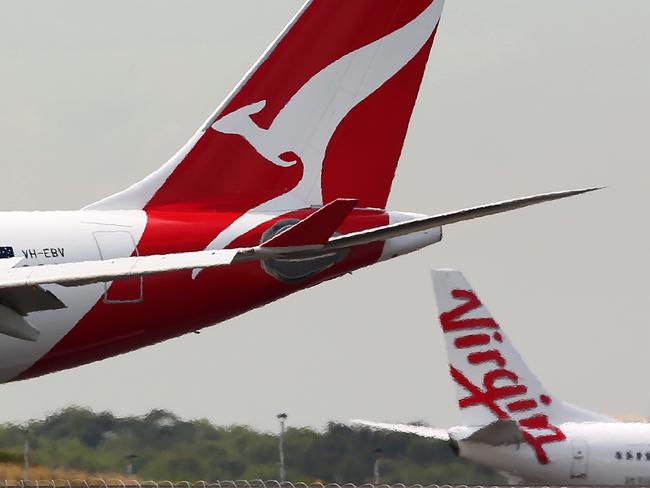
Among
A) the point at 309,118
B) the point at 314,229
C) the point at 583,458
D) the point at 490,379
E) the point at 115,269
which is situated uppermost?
the point at 309,118

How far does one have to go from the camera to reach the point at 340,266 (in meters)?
31.1

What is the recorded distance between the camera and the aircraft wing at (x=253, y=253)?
22.3m

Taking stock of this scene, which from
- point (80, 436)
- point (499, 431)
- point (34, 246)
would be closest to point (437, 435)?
point (499, 431)

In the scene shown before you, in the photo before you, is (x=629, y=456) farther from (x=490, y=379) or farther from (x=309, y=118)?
(x=309, y=118)

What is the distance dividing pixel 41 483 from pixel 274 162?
1226 cm

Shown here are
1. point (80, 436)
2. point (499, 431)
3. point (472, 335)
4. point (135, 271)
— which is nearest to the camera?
point (135, 271)

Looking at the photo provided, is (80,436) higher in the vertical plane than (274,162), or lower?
lower

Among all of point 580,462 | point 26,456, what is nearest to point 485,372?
point 580,462

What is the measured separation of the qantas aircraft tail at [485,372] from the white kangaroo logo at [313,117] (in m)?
23.1

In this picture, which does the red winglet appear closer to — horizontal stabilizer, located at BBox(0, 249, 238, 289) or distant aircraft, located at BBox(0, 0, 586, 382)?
horizontal stabilizer, located at BBox(0, 249, 238, 289)

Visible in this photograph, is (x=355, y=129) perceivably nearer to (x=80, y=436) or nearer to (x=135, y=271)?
(x=135, y=271)

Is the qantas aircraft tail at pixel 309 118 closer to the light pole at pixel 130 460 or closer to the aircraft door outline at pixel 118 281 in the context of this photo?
the aircraft door outline at pixel 118 281

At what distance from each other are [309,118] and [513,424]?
22271 millimetres

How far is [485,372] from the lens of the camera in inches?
2180
